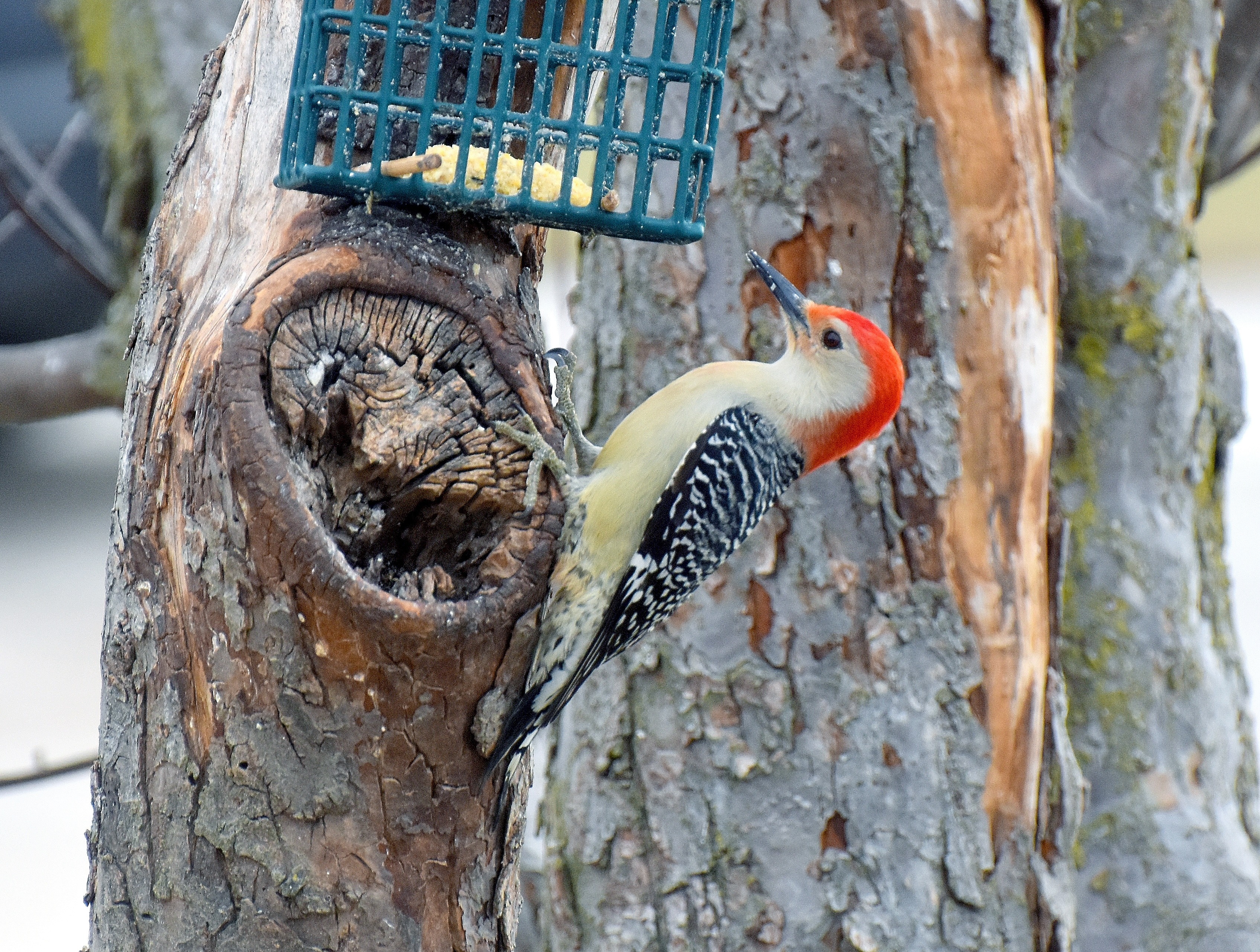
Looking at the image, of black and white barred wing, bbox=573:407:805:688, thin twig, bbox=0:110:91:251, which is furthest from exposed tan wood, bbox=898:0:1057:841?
thin twig, bbox=0:110:91:251

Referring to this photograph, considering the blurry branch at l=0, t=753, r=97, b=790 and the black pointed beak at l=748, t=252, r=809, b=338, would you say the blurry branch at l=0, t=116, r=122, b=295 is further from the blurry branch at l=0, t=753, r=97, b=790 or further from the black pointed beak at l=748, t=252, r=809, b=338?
A: the black pointed beak at l=748, t=252, r=809, b=338

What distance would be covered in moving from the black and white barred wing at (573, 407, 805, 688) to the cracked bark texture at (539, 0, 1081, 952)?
1.74 ft

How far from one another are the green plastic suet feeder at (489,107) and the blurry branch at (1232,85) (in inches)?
132

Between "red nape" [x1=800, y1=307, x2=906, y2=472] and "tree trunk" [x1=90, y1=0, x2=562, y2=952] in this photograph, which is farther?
"red nape" [x1=800, y1=307, x2=906, y2=472]

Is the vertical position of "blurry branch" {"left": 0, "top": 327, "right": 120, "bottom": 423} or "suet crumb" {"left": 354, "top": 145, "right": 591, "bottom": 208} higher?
"blurry branch" {"left": 0, "top": 327, "right": 120, "bottom": 423}

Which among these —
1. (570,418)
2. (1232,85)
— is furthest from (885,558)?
(1232,85)

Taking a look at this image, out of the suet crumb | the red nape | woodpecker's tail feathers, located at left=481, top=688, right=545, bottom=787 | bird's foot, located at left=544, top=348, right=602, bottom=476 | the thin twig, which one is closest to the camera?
the suet crumb

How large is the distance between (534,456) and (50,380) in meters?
2.32

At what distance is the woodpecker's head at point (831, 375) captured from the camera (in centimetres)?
358

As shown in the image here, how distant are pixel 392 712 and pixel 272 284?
2.72 ft

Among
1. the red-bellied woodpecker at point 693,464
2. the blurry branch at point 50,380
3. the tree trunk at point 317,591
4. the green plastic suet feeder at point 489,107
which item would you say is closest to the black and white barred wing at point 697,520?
the red-bellied woodpecker at point 693,464

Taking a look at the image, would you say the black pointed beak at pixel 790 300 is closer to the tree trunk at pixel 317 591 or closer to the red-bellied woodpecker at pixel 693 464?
the red-bellied woodpecker at pixel 693 464

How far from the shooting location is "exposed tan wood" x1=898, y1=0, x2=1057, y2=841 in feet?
13.1

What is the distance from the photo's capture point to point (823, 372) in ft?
12.5
